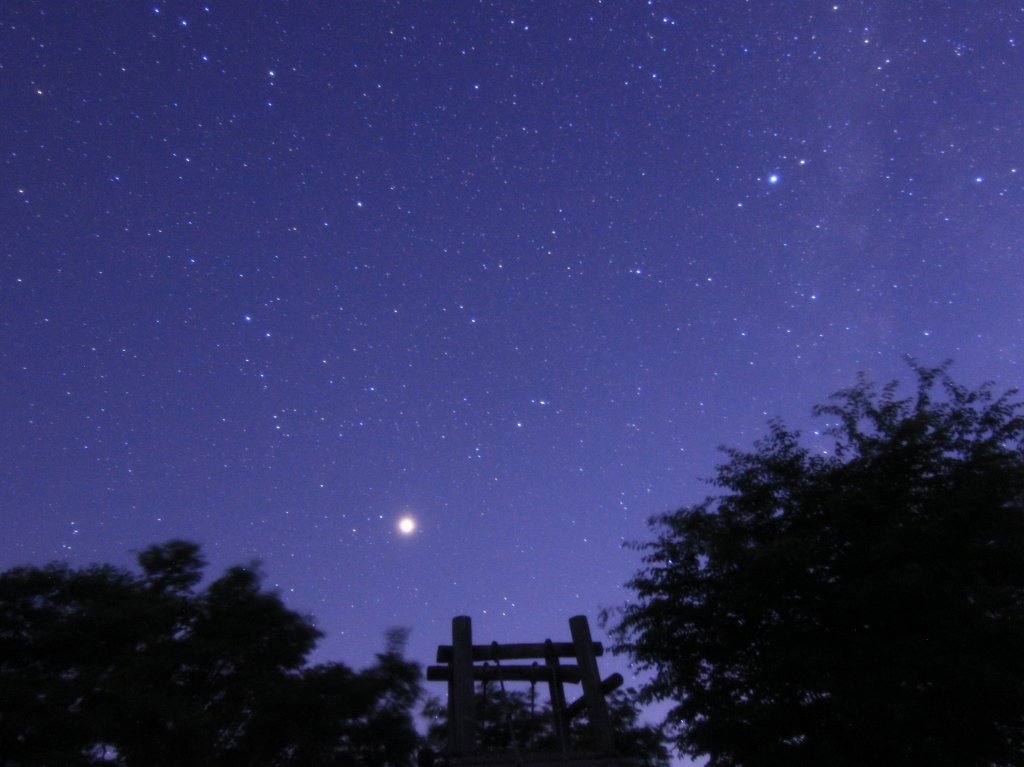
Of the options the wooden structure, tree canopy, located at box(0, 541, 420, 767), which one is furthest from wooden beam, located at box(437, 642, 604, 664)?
tree canopy, located at box(0, 541, 420, 767)

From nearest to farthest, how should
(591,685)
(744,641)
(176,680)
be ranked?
(591,685) → (744,641) → (176,680)

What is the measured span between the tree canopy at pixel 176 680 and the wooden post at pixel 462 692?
25.4ft

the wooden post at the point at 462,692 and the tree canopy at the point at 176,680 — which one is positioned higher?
the tree canopy at the point at 176,680

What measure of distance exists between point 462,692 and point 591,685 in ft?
4.82

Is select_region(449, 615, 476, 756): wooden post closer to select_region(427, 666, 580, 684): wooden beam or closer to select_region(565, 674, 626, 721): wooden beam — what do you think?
select_region(427, 666, 580, 684): wooden beam

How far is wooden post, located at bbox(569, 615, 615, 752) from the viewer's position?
26.2ft

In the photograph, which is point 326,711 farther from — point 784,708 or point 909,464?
point 909,464

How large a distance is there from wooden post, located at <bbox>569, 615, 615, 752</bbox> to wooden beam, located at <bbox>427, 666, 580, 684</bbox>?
7.9 inches

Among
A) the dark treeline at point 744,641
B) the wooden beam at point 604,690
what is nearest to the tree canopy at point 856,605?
the dark treeline at point 744,641

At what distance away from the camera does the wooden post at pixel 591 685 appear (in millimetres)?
8001

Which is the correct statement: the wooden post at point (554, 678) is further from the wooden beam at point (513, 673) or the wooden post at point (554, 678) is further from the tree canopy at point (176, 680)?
the tree canopy at point (176, 680)

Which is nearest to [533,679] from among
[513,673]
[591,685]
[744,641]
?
[513,673]

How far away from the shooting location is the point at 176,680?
593 inches

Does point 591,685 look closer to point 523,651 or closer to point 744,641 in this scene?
point 523,651
